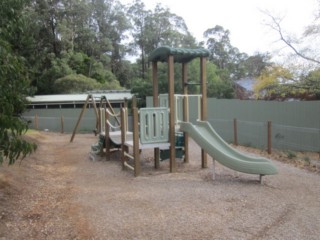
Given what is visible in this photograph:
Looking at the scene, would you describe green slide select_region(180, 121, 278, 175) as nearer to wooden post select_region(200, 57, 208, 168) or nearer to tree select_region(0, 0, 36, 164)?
wooden post select_region(200, 57, 208, 168)

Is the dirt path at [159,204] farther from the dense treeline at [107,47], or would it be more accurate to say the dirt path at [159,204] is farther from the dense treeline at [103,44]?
the dense treeline at [103,44]

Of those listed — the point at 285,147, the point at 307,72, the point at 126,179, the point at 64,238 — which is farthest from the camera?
the point at 307,72

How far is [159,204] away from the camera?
19.8 ft

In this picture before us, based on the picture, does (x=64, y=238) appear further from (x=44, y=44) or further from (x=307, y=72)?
(x=44, y=44)

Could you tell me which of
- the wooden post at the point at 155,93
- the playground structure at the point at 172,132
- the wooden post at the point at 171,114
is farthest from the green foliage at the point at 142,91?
the wooden post at the point at 171,114

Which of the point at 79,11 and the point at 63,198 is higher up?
the point at 79,11

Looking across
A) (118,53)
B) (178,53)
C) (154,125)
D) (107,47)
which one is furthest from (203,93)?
(118,53)

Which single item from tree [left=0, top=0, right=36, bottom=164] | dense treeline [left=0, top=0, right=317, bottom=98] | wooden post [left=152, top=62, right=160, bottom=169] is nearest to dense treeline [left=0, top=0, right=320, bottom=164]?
dense treeline [left=0, top=0, right=317, bottom=98]

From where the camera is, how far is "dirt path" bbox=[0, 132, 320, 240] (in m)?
4.86

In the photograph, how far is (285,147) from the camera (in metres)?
13.1

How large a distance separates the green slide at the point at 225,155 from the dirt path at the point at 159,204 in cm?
27

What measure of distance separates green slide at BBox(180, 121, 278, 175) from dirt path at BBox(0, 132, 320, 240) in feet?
0.90

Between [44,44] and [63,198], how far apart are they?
37.1 m

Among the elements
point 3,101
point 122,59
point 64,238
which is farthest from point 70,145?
point 122,59
